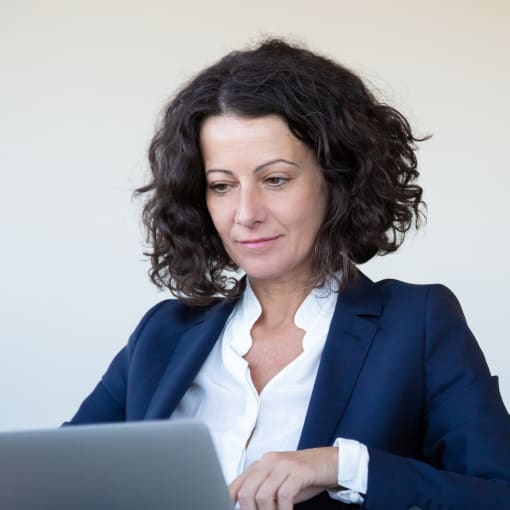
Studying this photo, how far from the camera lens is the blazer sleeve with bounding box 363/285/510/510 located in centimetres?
168

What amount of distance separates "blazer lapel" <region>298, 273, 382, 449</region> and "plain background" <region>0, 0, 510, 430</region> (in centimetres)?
193

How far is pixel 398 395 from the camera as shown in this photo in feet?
6.14

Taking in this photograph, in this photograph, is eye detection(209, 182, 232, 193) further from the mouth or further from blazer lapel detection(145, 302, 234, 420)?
blazer lapel detection(145, 302, 234, 420)

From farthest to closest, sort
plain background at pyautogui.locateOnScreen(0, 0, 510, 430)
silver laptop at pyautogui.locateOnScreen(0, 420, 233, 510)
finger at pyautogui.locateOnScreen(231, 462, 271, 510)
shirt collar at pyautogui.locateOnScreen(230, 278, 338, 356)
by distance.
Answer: plain background at pyautogui.locateOnScreen(0, 0, 510, 430) → shirt collar at pyautogui.locateOnScreen(230, 278, 338, 356) → finger at pyautogui.locateOnScreen(231, 462, 271, 510) → silver laptop at pyautogui.locateOnScreen(0, 420, 233, 510)

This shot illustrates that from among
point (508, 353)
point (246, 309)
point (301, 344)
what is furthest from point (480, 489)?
point (508, 353)

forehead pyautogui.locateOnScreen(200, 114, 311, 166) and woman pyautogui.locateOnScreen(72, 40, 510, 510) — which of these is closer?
woman pyautogui.locateOnScreen(72, 40, 510, 510)

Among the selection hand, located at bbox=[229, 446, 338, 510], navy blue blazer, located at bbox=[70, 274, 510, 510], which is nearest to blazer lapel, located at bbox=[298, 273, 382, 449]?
navy blue blazer, located at bbox=[70, 274, 510, 510]

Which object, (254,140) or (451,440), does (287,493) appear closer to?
(451,440)

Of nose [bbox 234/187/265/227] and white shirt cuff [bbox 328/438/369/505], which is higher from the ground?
nose [bbox 234/187/265/227]

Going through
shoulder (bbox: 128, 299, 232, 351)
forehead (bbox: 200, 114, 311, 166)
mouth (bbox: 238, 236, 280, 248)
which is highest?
forehead (bbox: 200, 114, 311, 166)

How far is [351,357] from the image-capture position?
1924 millimetres

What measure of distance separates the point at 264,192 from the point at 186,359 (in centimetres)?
37

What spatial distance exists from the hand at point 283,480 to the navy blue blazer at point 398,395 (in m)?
0.10

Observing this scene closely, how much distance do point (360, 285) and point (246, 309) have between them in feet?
0.81
